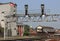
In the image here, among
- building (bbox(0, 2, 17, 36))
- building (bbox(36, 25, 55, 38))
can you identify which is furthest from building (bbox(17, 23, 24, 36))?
building (bbox(36, 25, 55, 38))

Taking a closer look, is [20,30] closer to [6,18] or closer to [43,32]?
[43,32]

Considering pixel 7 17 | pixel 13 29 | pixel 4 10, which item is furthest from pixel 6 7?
pixel 7 17

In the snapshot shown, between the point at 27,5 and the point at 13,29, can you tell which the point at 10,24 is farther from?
the point at 27,5

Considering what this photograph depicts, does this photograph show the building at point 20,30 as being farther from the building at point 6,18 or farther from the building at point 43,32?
the building at point 43,32

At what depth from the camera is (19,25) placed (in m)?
63.6

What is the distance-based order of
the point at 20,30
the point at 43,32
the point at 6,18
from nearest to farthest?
the point at 6,18
the point at 20,30
the point at 43,32

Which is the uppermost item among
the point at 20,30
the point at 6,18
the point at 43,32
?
the point at 6,18

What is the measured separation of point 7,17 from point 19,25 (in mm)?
11972

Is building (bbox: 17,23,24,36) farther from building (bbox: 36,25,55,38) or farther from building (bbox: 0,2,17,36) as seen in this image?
building (bbox: 36,25,55,38)

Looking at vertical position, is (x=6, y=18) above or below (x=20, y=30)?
above

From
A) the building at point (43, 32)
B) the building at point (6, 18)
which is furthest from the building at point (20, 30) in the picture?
the building at point (43, 32)

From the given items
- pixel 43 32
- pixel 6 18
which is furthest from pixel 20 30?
pixel 6 18

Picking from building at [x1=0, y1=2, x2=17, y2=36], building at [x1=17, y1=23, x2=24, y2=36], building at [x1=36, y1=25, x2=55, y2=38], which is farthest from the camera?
building at [x1=36, y1=25, x2=55, y2=38]

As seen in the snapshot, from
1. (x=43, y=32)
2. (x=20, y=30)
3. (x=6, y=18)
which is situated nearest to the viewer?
(x=6, y=18)
